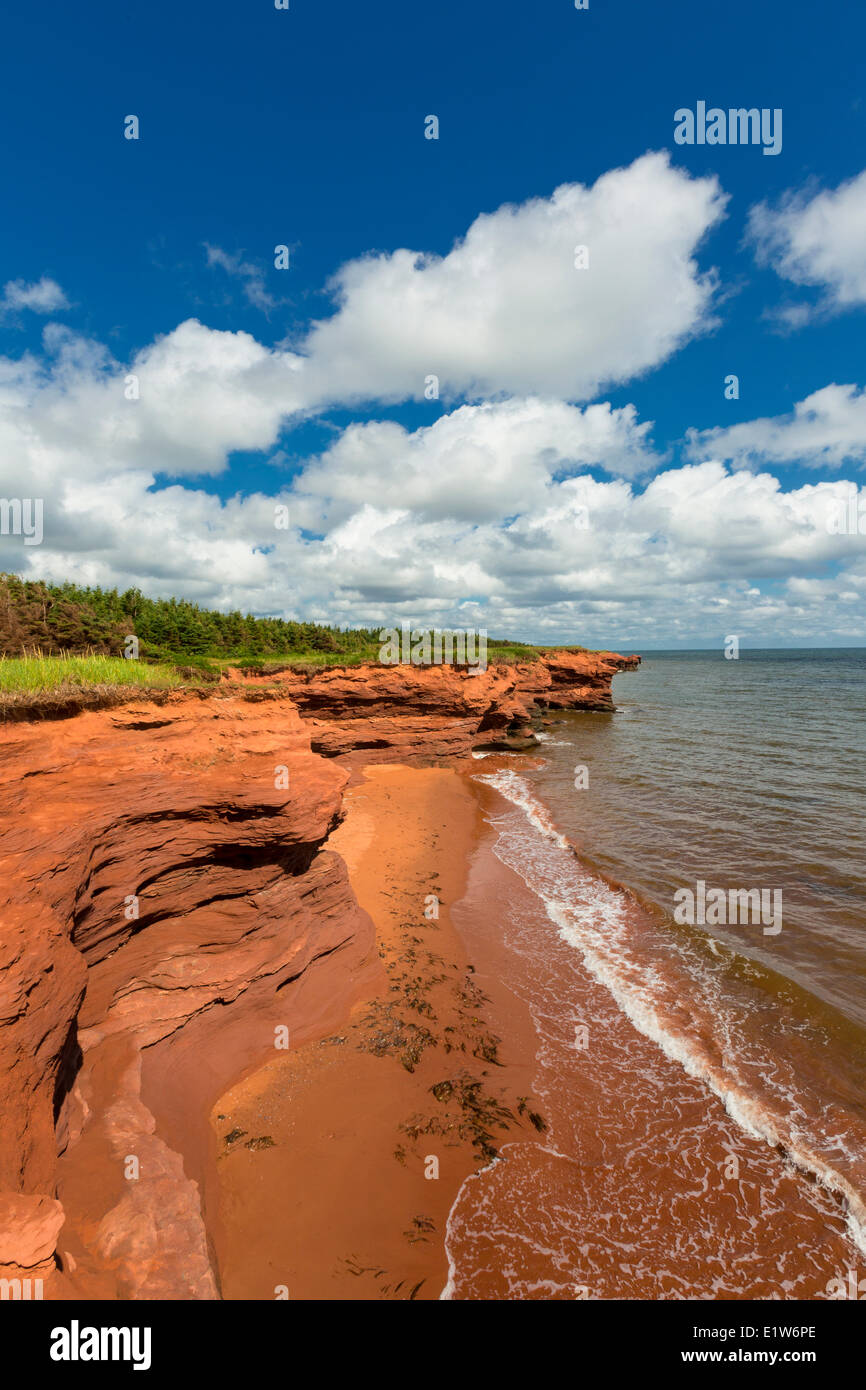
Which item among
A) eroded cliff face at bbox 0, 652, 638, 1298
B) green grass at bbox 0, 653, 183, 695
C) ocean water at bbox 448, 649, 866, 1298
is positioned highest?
green grass at bbox 0, 653, 183, 695

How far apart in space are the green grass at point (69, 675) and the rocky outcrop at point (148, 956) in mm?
592

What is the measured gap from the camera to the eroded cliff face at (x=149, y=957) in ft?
13.6

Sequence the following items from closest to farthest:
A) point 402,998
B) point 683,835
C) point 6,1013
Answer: point 6,1013 → point 402,998 → point 683,835

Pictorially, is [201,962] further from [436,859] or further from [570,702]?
[570,702]

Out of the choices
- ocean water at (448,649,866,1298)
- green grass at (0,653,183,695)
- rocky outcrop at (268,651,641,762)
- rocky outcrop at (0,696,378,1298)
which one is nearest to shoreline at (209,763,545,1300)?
ocean water at (448,649,866,1298)

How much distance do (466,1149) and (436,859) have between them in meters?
8.62

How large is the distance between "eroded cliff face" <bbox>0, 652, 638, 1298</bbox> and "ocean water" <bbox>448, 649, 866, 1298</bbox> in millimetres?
3282

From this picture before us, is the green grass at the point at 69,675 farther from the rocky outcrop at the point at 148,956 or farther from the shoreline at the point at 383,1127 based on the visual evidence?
the shoreline at the point at 383,1127

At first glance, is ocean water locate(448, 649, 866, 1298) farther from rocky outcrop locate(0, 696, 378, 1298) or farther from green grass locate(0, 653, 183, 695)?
green grass locate(0, 653, 183, 695)

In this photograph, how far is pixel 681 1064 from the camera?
794cm

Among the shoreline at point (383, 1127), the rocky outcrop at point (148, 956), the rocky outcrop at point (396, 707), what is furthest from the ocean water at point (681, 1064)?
the rocky outcrop at point (396, 707)

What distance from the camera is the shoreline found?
5.04m
